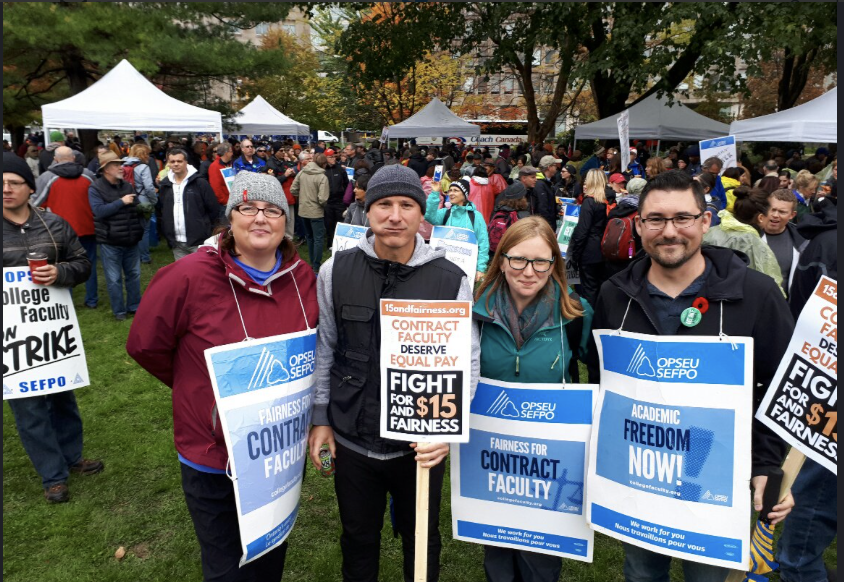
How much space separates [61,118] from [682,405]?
39.6 ft

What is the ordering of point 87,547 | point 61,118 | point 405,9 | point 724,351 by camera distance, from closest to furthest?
point 724,351, point 87,547, point 61,118, point 405,9

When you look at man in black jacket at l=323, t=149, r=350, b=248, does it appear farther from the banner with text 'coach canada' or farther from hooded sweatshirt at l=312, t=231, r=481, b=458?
the banner with text 'coach canada'

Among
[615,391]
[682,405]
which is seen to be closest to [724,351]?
[682,405]

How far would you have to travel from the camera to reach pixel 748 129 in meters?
13.1

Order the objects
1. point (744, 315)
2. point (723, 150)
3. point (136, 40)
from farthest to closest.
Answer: point (136, 40) < point (723, 150) < point (744, 315)

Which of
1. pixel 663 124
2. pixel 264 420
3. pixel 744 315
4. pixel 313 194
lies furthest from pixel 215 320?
pixel 663 124

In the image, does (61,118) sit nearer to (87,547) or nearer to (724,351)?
(87,547)

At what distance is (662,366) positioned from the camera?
7.95 ft

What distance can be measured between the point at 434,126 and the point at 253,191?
1938cm

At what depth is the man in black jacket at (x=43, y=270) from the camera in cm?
389

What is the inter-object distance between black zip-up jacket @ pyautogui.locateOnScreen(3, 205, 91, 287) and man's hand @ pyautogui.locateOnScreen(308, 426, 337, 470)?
233 centimetres

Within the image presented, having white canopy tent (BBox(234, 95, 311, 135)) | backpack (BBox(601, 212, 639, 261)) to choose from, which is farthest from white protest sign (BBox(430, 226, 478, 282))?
white canopy tent (BBox(234, 95, 311, 135))

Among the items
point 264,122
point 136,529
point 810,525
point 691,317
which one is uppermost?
point 264,122

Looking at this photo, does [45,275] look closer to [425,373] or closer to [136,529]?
[136,529]
